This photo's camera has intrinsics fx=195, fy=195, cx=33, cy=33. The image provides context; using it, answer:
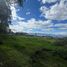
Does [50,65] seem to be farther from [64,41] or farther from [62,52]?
[64,41]

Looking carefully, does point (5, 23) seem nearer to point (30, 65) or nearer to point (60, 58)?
point (60, 58)

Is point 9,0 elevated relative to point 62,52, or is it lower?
elevated

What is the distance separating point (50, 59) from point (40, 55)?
4.32 feet

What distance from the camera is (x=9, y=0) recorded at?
27.1 m

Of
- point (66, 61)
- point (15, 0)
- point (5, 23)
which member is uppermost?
point (15, 0)

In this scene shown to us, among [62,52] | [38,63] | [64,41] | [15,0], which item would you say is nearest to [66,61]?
[62,52]

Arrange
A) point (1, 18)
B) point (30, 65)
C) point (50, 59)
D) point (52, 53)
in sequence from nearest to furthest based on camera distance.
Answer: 1. point (30, 65)
2. point (50, 59)
3. point (52, 53)
4. point (1, 18)

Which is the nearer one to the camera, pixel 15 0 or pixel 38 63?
pixel 38 63

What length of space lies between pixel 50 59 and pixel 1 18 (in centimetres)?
2066

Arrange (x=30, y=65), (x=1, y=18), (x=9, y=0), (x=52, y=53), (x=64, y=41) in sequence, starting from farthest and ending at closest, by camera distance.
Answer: (x=1, y=18), (x=64, y=41), (x=9, y=0), (x=52, y=53), (x=30, y=65)

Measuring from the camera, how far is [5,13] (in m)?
41.6

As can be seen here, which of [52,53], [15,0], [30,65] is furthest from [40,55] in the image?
[15,0]

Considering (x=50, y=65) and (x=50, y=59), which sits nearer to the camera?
(x=50, y=65)

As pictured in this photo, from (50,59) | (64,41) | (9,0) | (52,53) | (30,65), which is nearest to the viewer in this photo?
(30,65)
